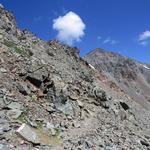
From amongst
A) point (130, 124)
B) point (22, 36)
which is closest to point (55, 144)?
point (130, 124)

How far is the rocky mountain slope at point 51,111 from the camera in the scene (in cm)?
2433

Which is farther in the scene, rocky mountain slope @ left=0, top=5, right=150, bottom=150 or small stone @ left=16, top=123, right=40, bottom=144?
rocky mountain slope @ left=0, top=5, right=150, bottom=150

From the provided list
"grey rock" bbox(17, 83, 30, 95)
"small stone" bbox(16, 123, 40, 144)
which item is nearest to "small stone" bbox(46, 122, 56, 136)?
"small stone" bbox(16, 123, 40, 144)

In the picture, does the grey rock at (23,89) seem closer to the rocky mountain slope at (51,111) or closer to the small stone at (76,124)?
the rocky mountain slope at (51,111)

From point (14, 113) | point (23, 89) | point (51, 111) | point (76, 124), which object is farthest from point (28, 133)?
point (23, 89)

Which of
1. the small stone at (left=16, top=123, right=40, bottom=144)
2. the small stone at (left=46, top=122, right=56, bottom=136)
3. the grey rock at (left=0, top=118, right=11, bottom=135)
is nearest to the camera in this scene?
the grey rock at (left=0, top=118, right=11, bottom=135)

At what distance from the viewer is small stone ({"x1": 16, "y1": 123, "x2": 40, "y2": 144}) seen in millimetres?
22984

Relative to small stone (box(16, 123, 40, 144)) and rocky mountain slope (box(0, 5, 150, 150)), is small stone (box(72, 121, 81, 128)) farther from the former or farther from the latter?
small stone (box(16, 123, 40, 144))

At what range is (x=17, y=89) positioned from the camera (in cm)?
2952

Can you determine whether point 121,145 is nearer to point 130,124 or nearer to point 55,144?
point 55,144

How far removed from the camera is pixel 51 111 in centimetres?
2950

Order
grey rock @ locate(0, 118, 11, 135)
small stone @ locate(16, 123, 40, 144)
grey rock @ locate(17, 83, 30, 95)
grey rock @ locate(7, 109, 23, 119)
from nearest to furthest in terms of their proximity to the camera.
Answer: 1. grey rock @ locate(0, 118, 11, 135)
2. small stone @ locate(16, 123, 40, 144)
3. grey rock @ locate(7, 109, 23, 119)
4. grey rock @ locate(17, 83, 30, 95)

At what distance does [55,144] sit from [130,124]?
14.3 meters

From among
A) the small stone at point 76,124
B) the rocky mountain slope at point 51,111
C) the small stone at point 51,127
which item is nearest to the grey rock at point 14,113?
the rocky mountain slope at point 51,111
